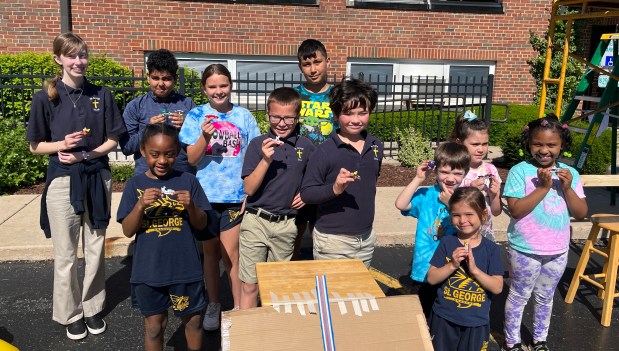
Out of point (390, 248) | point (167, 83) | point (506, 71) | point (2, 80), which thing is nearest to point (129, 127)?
point (167, 83)

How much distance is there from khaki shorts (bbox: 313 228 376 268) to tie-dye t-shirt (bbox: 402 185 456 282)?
0.32 metres

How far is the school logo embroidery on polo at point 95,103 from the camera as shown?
3.47 metres

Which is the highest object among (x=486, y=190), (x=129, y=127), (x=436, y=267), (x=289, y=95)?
(x=289, y=95)

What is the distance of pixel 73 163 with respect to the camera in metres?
3.44

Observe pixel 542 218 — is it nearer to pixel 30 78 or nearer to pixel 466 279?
pixel 466 279

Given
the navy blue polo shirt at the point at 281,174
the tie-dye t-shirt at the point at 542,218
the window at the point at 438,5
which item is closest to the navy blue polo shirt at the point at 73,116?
the navy blue polo shirt at the point at 281,174

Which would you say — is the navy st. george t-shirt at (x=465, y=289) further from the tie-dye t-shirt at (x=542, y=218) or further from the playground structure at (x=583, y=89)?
the playground structure at (x=583, y=89)

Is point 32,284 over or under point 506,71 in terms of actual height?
under

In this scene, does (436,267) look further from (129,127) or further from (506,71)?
(506,71)

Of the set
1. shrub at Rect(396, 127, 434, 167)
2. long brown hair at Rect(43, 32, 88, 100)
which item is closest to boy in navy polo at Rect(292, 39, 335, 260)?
long brown hair at Rect(43, 32, 88, 100)

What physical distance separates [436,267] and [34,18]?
10986 mm

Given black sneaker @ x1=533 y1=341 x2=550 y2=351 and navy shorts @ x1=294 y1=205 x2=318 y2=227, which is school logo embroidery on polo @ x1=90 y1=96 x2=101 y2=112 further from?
black sneaker @ x1=533 y1=341 x2=550 y2=351

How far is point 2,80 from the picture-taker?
9242 mm

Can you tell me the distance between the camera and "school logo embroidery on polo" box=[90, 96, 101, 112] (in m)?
3.47
